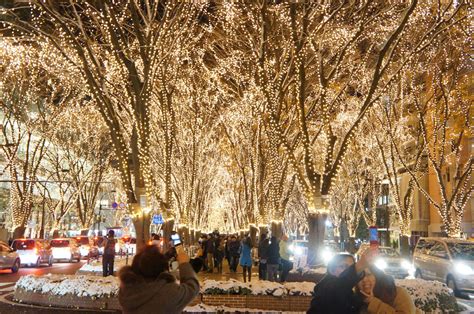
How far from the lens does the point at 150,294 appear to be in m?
3.80

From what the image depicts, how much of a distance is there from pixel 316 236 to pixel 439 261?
5.35 metres

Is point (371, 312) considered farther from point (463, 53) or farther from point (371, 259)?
point (463, 53)

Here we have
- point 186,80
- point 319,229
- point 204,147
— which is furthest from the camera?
point 204,147

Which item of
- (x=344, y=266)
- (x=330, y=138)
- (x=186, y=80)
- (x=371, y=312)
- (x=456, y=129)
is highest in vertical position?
(x=186, y=80)

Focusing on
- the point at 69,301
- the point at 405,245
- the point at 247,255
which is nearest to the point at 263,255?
the point at 247,255

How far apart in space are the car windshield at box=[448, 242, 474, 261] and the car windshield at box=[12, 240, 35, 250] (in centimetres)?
2074

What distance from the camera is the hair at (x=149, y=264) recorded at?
12.7 feet

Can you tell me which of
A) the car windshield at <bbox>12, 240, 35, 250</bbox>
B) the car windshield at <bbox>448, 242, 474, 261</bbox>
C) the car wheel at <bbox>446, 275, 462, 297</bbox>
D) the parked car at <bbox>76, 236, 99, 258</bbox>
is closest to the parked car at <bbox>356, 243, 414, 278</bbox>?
the car windshield at <bbox>448, 242, 474, 261</bbox>

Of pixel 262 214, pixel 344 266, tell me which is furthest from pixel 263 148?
pixel 344 266

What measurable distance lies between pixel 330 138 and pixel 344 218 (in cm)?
3959

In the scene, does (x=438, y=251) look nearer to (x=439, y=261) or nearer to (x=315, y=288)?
(x=439, y=261)

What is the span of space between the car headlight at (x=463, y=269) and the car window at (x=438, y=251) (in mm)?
944

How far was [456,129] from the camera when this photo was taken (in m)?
30.1

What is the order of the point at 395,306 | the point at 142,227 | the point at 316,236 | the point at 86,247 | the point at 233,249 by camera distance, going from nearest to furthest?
the point at 395,306
the point at 142,227
the point at 316,236
the point at 233,249
the point at 86,247
